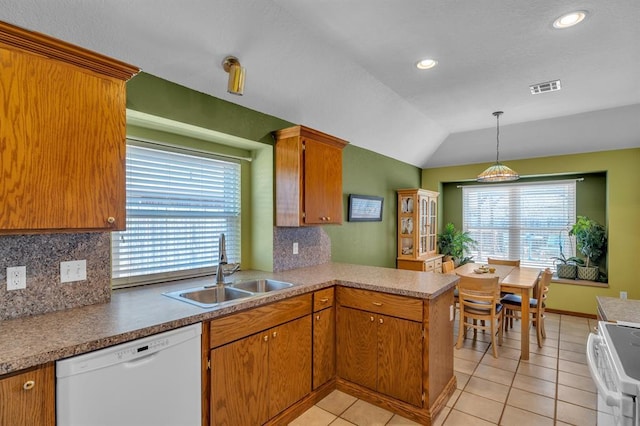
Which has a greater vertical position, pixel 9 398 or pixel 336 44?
pixel 336 44

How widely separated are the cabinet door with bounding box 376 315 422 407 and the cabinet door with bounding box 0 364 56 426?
1.94 metres

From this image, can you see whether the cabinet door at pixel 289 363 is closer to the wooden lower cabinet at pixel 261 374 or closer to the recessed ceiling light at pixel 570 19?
the wooden lower cabinet at pixel 261 374

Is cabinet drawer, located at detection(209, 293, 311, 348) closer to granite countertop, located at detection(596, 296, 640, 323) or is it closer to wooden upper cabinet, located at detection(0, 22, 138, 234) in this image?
wooden upper cabinet, located at detection(0, 22, 138, 234)

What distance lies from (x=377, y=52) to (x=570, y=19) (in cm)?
136

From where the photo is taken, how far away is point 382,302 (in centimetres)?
247

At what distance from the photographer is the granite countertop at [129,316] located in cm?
128

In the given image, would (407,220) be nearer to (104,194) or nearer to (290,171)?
(290,171)

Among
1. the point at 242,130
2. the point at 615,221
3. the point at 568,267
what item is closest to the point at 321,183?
the point at 242,130

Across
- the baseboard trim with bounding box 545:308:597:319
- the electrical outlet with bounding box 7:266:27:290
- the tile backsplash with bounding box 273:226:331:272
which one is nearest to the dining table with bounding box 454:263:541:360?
the baseboard trim with bounding box 545:308:597:319

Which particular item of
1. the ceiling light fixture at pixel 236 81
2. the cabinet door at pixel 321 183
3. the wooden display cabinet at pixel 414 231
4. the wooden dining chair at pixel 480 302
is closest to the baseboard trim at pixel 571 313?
the wooden display cabinet at pixel 414 231

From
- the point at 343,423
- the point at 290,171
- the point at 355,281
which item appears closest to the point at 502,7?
the point at 290,171

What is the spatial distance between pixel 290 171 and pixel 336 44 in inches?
44.0

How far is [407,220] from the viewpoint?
5.30 meters

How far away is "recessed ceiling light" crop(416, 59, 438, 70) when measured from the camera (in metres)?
2.93
